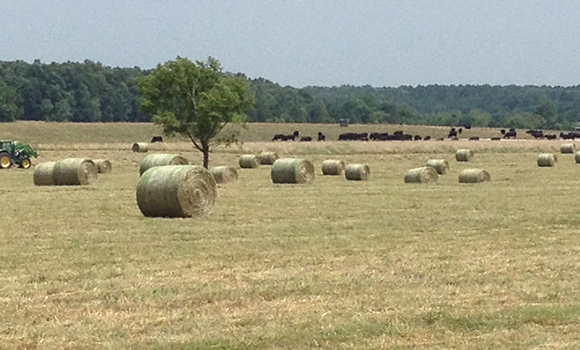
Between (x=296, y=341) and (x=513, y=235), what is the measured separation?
8.69 meters

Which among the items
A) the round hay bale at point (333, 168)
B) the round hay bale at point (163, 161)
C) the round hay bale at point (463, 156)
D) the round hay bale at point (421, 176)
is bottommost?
the round hay bale at point (463, 156)

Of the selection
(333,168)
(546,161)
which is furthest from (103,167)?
(546,161)

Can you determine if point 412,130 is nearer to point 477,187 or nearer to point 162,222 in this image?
point 477,187

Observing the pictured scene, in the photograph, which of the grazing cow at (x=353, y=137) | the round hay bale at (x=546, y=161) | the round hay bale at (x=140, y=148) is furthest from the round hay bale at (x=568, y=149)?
the round hay bale at (x=140, y=148)

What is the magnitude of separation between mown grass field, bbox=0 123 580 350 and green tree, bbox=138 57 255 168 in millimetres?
17654

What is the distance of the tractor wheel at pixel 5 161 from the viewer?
142 feet

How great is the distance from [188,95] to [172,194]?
2398 cm

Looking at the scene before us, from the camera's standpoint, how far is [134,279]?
11836mm

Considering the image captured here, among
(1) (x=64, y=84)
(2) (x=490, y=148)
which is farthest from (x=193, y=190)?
(1) (x=64, y=84)

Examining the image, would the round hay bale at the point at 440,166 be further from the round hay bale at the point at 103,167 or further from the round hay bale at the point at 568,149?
the round hay bale at the point at 568,149

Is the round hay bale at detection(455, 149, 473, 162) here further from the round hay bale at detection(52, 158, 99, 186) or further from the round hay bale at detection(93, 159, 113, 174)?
the round hay bale at detection(52, 158, 99, 186)

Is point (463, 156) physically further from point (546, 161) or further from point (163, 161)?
point (163, 161)

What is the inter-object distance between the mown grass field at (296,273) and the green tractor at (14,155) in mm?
18793

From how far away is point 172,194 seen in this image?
1984cm
